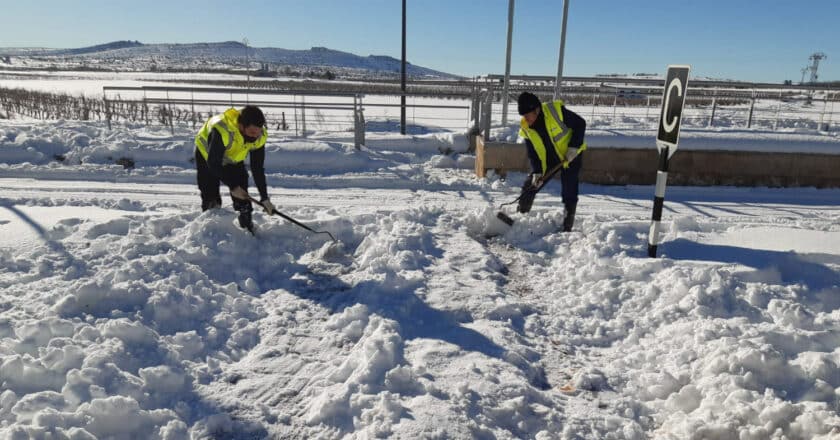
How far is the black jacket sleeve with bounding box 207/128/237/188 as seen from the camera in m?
5.22

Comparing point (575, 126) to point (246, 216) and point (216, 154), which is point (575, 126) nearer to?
point (246, 216)

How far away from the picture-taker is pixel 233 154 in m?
5.38

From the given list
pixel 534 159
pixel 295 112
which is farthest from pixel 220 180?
pixel 295 112

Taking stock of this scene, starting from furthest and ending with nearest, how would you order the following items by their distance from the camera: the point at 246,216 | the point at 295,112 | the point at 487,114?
the point at 295,112 → the point at 487,114 → the point at 246,216

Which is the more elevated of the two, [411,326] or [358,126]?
[358,126]

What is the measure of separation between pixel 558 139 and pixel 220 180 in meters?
3.58

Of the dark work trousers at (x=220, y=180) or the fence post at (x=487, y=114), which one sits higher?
the fence post at (x=487, y=114)

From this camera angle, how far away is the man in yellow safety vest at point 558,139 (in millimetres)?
5852

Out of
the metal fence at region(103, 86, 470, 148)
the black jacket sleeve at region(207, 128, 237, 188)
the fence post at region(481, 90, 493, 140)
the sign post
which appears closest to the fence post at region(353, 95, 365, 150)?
the metal fence at region(103, 86, 470, 148)

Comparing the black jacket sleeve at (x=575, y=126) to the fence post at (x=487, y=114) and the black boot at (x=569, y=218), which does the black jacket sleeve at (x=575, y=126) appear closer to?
the black boot at (x=569, y=218)

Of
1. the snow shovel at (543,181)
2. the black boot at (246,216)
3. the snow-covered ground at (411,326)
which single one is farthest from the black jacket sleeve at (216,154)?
the snow shovel at (543,181)

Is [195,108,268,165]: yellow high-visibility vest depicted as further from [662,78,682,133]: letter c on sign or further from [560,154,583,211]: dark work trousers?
[662,78,682,133]: letter c on sign

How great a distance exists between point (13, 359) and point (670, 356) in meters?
3.89

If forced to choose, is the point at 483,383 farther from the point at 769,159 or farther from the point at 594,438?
the point at 769,159
